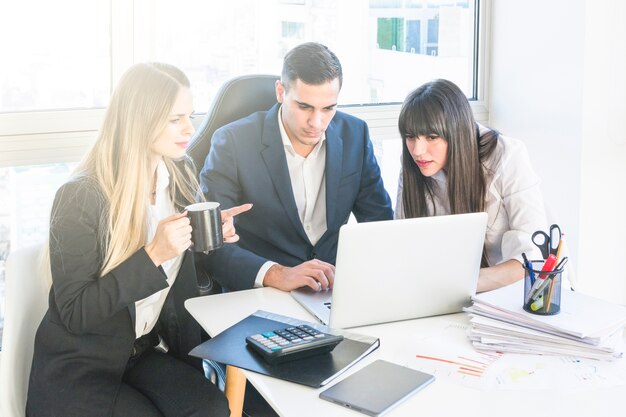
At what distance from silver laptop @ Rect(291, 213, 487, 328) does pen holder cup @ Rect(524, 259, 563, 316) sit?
0.48 feet

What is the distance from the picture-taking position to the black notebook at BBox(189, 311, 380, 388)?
1.36 meters

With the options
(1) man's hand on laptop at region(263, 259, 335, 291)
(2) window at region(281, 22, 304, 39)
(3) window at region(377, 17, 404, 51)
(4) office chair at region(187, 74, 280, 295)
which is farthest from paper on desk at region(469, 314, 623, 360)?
(3) window at region(377, 17, 404, 51)

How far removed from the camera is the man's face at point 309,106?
2.22 m

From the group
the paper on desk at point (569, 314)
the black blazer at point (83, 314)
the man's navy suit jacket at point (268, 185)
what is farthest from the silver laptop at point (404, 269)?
the man's navy suit jacket at point (268, 185)

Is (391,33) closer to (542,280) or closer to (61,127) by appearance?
(61,127)

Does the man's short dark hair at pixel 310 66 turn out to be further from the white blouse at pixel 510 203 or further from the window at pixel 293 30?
the window at pixel 293 30

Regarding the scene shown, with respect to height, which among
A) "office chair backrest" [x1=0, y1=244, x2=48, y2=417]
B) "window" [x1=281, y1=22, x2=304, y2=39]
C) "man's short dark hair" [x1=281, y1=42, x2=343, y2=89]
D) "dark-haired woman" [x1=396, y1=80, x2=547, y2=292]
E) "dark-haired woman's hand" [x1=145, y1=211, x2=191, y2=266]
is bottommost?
"office chair backrest" [x1=0, y1=244, x2=48, y2=417]

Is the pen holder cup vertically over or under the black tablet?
over

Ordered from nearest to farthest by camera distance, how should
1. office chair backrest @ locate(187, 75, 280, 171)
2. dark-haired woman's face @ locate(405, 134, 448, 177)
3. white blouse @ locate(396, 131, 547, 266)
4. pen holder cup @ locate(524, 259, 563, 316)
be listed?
1. pen holder cup @ locate(524, 259, 563, 316)
2. white blouse @ locate(396, 131, 547, 266)
3. dark-haired woman's face @ locate(405, 134, 448, 177)
4. office chair backrest @ locate(187, 75, 280, 171)

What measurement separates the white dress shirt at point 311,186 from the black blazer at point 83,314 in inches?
30.3

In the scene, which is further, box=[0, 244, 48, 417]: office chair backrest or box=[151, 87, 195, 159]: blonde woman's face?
box=[151, 87, 195, 159]: blonde woman's face

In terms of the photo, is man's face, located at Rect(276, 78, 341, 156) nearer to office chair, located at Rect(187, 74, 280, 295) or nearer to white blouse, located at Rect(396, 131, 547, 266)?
office chair, located at Rect(187, 74, 280, 295)

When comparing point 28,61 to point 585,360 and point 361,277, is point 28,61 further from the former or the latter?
point 585,360

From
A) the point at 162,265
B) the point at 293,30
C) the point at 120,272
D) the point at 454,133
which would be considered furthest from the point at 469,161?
the point at 293,30
